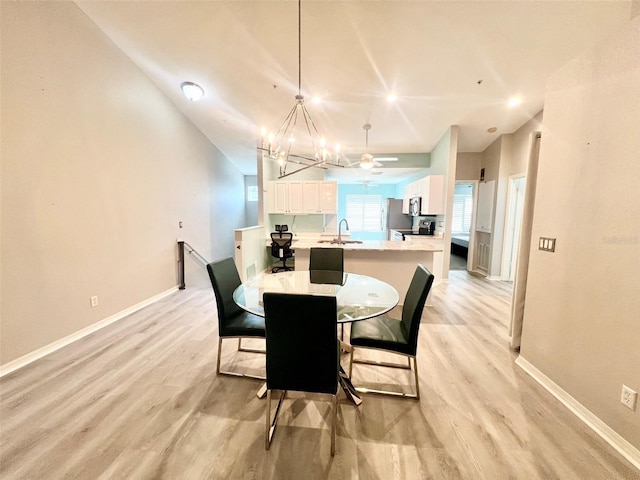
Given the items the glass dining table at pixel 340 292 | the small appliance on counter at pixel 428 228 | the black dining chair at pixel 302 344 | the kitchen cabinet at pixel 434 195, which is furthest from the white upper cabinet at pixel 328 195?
the black dining chair at pixel 302 344

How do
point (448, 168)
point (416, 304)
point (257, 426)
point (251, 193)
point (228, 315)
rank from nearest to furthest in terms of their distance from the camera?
1. point (257, 426)
2. point (416, 304)
3. point (228, 315)
4. point (448, 168)
5. point (251, 193)

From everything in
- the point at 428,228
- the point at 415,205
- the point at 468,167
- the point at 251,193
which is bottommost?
the point at 428,228

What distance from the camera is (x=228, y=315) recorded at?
2121 millimetres

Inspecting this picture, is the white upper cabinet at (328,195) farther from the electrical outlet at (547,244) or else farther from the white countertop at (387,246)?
the electrical outlet at (547,244)

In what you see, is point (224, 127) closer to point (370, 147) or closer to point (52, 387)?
point (370, 147)

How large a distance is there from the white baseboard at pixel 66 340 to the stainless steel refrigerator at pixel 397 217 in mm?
6303

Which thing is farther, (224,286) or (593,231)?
(224,286)

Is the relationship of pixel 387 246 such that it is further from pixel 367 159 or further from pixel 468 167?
pixel 468 167

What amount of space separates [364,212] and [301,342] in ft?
27.1

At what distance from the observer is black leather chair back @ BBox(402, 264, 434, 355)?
1.74 meters

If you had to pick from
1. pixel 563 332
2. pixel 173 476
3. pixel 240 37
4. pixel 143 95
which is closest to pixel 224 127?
pixel 143 95

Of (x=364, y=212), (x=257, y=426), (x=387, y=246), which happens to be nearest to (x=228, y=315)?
(x=257, y=426)

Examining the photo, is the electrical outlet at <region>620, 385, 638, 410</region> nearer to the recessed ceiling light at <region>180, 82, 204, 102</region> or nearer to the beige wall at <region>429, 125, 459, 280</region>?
the beige wall at <region>429, 125, 459, 280</region>

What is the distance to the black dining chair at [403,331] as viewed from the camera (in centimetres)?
177
